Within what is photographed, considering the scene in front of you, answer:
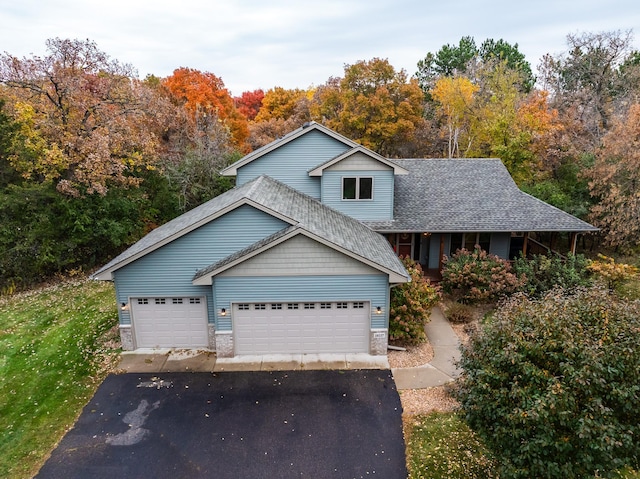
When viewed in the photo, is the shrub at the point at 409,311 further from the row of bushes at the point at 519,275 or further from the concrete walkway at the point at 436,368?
the row of bushes at the point at 519,275

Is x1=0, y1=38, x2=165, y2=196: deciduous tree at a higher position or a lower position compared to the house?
higher

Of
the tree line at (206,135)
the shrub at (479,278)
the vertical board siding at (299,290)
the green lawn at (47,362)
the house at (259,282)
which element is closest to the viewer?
the green lawn at (47,362)

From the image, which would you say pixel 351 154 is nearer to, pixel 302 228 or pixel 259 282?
pixel 302 228

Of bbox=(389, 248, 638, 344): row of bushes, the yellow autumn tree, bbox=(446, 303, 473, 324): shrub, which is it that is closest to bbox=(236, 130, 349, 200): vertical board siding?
bbox=(389, 248, 638, 344): row of bushes

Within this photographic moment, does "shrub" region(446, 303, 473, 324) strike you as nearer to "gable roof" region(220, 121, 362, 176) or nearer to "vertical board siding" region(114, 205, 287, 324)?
"vertical board siding" region(114, 205, 287, 324)

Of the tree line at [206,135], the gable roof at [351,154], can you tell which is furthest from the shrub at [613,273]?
the gable roof at [351,154]

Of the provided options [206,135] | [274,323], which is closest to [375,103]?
[206,135]
